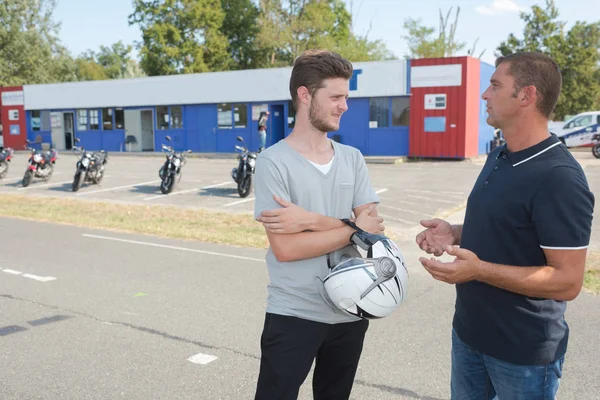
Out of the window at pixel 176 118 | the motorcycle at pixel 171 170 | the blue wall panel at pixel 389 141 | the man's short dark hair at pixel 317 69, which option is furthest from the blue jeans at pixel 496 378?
the window at pixel 176 118

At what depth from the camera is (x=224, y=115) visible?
2988cm

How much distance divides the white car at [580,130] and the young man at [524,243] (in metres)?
28.8

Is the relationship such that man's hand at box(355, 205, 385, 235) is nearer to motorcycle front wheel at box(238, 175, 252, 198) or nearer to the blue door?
motorcycle front wheel at box(238, 175, 252, 198)

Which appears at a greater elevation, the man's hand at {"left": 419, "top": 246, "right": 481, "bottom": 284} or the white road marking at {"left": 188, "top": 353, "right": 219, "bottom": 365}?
the man's hand at {"left": 419, "top": 246, "right": 481, "bottom": 284}

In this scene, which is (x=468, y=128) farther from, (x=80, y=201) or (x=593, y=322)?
(x=593, y=322)

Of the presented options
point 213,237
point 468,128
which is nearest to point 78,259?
point 213,237

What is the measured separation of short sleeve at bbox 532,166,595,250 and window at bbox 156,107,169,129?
30937 millimetres

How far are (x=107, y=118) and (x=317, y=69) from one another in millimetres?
33330

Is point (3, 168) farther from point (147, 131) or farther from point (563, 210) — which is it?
point (563, 210)

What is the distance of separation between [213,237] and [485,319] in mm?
7252

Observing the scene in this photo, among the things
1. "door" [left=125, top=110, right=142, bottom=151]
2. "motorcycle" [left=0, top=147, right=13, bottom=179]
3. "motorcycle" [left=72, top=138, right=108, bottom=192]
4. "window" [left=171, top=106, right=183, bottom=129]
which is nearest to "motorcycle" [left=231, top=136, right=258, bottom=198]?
"motorcycle" [left=72, top=138, right=108, bottom=192]

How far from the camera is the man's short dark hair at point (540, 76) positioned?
2.29 meters

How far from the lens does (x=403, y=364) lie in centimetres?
438

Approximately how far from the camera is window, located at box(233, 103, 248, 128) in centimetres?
2931
